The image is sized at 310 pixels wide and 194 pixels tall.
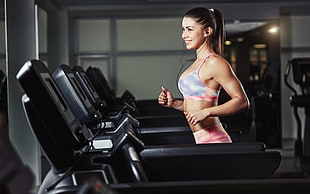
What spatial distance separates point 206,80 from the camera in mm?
2352

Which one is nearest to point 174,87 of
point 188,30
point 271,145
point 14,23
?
point 271,145

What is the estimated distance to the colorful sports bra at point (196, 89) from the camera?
Result: 2357 millimetres

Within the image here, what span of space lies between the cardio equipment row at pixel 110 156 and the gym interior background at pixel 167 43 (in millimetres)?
4964

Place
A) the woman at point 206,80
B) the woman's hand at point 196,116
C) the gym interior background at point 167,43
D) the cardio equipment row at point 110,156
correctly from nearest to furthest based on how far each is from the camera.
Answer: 1. the cardio equipment row at point 110,156
2. the woman's hand at point 196,116
3. the woman at point 206,80
4. the gym interior background at point 167,43

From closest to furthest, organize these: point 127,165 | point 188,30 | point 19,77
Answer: point 19,77 → point 127,165 → point 188,30

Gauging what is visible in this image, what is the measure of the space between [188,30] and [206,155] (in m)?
0.55

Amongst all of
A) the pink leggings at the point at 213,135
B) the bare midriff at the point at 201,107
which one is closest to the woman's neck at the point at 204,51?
the bare midriff at the point at 201,107

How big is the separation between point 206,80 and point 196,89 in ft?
0.17

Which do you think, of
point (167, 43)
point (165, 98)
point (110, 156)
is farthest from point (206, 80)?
point (167, 43)

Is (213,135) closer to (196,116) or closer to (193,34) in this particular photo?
(196,116)

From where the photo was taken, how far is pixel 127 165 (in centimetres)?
203

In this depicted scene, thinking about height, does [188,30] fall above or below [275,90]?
above

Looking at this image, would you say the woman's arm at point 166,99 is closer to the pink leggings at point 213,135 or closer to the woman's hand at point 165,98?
the woman's hand at point 165,98

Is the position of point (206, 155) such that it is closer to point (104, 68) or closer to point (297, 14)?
point (104, 68)
